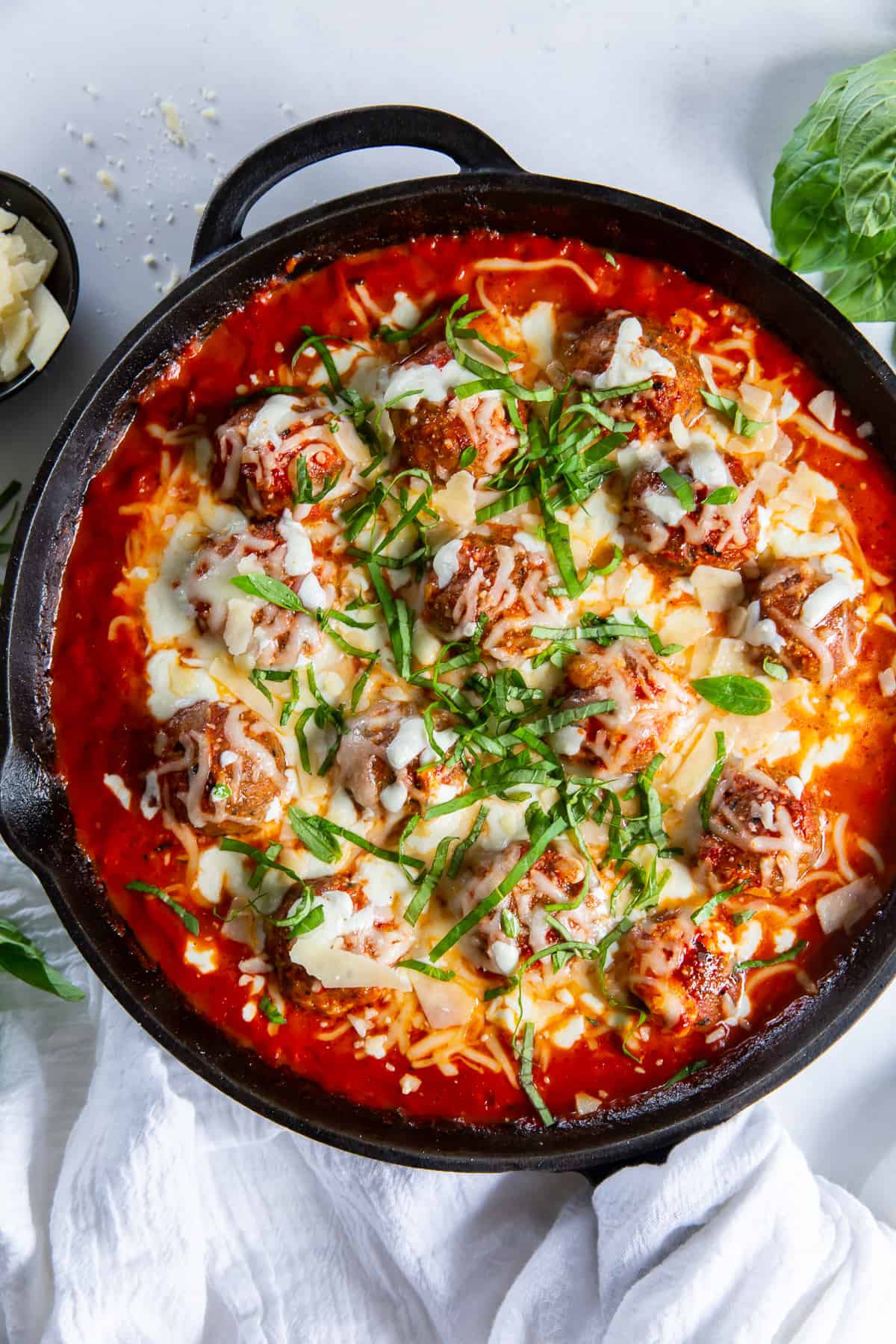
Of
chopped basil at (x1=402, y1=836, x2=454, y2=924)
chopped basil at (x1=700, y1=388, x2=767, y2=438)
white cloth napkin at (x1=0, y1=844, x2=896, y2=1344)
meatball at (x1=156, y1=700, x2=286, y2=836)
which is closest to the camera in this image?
meatball at (x1=156, y1=700, x2=286, y2=836)

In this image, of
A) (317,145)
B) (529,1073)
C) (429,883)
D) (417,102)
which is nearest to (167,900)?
(429,883)

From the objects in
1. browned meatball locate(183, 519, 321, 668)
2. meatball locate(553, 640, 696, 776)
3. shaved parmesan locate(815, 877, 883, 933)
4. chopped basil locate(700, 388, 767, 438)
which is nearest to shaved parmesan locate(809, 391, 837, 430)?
chopped basil locate(700, 388, 767, 438)

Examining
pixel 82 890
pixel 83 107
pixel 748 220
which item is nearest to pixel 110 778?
pixel 82 890

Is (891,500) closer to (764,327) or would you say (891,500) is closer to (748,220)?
(764,327)

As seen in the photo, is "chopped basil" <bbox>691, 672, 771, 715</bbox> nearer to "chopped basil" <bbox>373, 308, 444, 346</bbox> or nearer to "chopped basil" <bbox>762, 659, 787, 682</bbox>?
"chopped basil" <bbox>762, 659, 787, 682</bbox>

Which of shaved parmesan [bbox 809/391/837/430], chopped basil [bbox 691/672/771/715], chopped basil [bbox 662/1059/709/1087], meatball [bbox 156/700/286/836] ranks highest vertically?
shaved parmesan [bbox 809/391/837/430]

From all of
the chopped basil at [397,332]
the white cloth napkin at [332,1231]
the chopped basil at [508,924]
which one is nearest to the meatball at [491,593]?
the chopped basil at [397,332]
